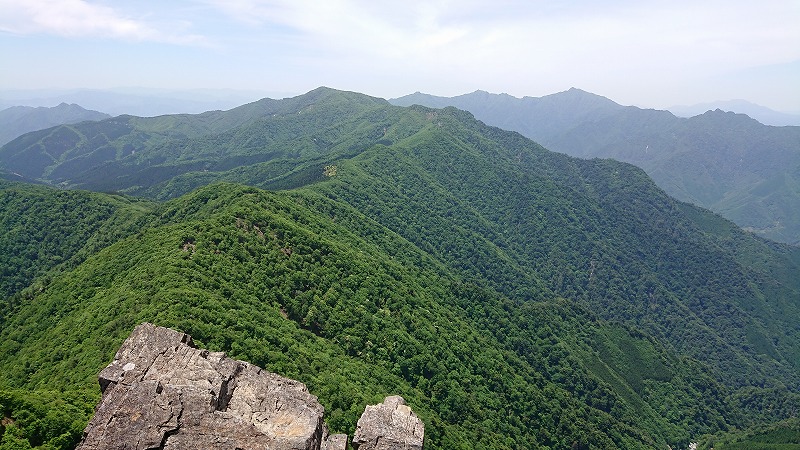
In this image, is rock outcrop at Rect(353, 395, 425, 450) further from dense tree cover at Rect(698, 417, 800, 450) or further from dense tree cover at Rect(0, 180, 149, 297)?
dense tree cover at Rect(698, 417, 800, 450)

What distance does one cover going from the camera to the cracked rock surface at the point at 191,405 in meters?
25.6

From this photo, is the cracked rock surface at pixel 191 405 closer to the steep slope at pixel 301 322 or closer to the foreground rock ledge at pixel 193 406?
the foreground rock ledge at pixel 193 406

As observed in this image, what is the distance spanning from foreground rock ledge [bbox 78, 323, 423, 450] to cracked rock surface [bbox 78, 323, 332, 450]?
2.1 inches

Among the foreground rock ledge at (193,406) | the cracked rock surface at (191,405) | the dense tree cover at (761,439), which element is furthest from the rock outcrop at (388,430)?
the dense tree cover at (761,439)

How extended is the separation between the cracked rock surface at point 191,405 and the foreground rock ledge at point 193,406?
0.18 ft

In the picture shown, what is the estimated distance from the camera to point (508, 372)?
375 ft

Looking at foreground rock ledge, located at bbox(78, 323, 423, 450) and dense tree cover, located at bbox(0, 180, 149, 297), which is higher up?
foreground rock ledge, located at bbox(78, 323, 423, 450)

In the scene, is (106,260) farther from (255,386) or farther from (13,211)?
(13,211)

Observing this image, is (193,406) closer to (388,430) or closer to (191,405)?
(191,405)

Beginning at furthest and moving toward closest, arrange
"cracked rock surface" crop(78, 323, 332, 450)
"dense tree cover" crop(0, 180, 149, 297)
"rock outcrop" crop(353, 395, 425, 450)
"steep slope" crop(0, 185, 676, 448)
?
1. "dense tree cover" crop(0, 180, 149, 297)
2. "steep slope" crop(0, 185, 676, 448)
3. "rock outcrop" crop(353, 395, 425, 450)
4. "cracked rock surface" crop(78, 323, 332, 450)

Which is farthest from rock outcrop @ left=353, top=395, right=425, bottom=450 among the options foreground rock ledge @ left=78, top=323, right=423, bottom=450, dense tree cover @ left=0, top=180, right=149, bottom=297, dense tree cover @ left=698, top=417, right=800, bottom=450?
dense tree cover @ left=698, top=417, right=800, bottom=450

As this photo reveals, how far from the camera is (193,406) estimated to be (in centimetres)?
2717

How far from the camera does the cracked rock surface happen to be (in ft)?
84.0

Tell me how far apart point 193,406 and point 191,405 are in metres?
0.17
